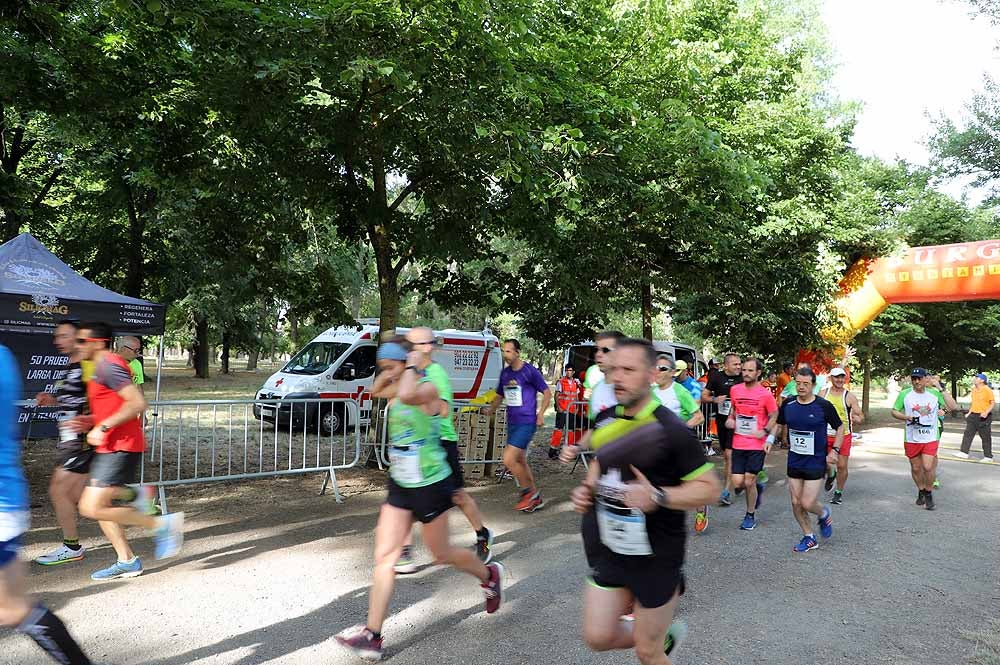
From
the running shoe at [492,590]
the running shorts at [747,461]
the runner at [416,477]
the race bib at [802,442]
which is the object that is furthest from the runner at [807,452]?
the runner at [416,477]

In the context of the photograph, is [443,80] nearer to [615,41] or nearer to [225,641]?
[615,41]

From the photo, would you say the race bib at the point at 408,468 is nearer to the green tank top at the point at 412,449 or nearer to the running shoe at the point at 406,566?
the green tank top at the point at 412,449

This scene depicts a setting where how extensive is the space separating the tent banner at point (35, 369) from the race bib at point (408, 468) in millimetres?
5934

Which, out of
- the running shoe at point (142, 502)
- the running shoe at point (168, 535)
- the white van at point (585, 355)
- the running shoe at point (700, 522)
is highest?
the white van at point (585, 355)

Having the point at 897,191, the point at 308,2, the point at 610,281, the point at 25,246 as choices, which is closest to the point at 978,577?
the point at 308,2

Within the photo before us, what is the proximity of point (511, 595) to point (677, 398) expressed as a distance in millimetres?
2830

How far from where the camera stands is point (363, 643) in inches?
157

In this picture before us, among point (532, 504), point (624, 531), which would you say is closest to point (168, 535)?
point (624, 531)

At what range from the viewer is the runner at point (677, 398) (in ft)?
23.1

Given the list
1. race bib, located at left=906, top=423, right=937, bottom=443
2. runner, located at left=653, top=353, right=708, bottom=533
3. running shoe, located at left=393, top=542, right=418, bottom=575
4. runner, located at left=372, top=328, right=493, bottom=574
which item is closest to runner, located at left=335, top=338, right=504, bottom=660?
runner, located at left=372, top=328, right=493, bottom=574

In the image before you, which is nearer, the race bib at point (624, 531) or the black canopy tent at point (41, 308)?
the race bib at point (624, 531)

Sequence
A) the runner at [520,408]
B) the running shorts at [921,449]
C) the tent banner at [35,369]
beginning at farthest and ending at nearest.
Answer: the running shorts at [921,449] → the tent banner at [35,369] → the runner at [520,408]

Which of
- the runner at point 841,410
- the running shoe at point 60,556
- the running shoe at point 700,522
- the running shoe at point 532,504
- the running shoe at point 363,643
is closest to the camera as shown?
the running shoe at point 363,643

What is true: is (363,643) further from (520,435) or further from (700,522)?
(700,522)
